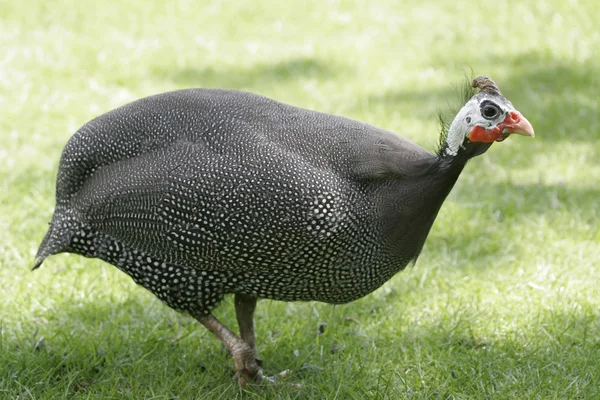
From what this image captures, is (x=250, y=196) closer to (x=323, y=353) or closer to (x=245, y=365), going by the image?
(x=245, y=365)

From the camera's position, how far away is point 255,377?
3387mm

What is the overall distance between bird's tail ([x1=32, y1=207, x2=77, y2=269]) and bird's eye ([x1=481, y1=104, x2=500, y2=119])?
1.65m

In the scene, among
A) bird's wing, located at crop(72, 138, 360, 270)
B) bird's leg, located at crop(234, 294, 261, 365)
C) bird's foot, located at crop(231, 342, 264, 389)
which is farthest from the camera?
bird's leg, located at crop(234, 294, 261, 365)

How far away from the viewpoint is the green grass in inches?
138

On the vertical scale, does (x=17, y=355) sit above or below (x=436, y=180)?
below

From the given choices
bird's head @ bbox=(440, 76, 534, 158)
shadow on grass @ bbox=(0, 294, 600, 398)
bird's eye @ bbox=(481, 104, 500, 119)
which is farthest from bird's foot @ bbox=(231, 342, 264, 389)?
bird's eye @ bbox=(481, 104, 500, 119)

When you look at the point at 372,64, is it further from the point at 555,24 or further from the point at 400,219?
the point at 400,219

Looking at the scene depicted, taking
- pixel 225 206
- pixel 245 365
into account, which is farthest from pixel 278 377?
pixel 225 206

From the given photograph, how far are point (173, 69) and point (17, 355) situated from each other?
4.15 metres

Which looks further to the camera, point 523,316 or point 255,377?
point 523,316

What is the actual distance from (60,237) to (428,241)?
6.84ft

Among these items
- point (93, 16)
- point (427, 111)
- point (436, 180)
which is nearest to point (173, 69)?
point (93, 16)

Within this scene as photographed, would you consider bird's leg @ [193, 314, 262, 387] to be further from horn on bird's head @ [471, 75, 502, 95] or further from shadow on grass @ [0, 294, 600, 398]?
horn on bird's head @ [471, 75, 502, 95]

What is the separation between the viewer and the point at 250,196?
3.06 m
